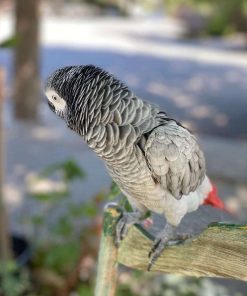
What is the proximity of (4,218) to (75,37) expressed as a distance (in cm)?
700

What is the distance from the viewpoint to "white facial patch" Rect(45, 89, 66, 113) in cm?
58

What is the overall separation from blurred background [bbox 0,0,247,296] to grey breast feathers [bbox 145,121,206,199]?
7cm

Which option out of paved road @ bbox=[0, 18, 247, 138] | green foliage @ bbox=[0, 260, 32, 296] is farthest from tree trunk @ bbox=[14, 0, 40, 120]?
green foliage @ bbox=[0, 260, 32, 296]

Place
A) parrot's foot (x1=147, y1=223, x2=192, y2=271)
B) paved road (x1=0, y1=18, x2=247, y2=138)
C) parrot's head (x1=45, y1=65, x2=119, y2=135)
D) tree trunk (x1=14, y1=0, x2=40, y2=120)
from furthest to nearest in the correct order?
paved road (x1=0, y1=18, x2=247, y2=138)
tree trunk (x1=14, y1=0, x2=40, y2=120)
parrot's foot (x1=147, y1=223, x2=192, y2=271)
parrot's head (x1=45, y1=65, x2=119, y2=135)

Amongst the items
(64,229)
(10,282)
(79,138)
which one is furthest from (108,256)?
(79,138)

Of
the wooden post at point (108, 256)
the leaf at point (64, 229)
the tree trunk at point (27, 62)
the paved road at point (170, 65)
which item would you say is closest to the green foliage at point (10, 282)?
the leaf at point (64, 229)

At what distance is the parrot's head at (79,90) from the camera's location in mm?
561

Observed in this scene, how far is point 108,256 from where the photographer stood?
0.71m

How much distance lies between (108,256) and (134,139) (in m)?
0.20

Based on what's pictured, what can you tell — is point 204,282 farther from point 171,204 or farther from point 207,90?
point 207,90

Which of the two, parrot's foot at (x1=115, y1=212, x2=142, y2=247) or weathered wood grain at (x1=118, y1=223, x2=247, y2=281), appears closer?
weathered wood grain at (x1=118, y1=223, x2=247, y2=281)

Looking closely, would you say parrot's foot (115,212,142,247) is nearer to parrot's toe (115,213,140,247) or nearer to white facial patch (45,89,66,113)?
parrot's toe (115,213,140,247)

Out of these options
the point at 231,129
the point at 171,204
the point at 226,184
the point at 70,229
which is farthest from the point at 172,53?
the point at 171,204

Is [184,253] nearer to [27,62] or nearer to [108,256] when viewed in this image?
[108,256]
